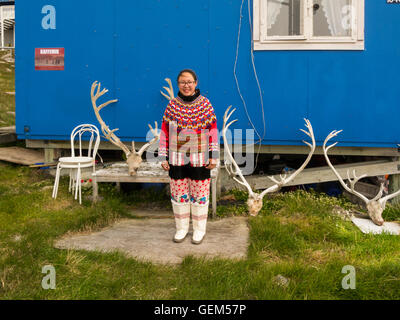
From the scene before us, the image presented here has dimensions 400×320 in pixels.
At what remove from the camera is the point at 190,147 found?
3945 millimetres

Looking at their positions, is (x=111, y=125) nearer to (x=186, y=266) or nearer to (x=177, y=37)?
(x=177, y=37)

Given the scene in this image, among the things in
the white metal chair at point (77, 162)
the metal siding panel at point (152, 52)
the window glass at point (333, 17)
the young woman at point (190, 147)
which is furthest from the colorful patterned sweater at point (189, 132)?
the window glass at point (333, 17)

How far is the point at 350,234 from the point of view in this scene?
432 cm

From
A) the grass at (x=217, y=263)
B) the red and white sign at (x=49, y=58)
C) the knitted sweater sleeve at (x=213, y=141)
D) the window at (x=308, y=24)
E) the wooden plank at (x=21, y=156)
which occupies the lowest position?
the grass at (x=217, y=263)

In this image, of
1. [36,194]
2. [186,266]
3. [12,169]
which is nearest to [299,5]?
[186,266]

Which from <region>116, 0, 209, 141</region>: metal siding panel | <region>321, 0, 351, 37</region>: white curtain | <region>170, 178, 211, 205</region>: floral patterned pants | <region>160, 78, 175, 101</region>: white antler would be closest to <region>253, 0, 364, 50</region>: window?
<region>321, 0, 351, 37</region>: white curtain

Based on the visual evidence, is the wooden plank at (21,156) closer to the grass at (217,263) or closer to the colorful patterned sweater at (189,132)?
the grass at (217,263)

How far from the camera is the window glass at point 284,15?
18.7 ft

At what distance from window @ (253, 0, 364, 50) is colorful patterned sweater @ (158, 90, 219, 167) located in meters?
2.33

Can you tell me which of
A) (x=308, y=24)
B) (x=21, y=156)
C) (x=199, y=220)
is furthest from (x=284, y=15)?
(x=21, y=156)

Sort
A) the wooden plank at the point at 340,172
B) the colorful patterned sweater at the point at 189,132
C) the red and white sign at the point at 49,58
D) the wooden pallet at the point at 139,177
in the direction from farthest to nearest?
the red and white sign at the point at 49,58 < the wooden plank at the point at 340,172 < the wooden pallet at the point at 139,177 < the colorful patterned sweater at the point at 189,132

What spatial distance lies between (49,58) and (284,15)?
3740 millimetres

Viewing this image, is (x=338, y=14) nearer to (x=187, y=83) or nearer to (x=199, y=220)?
(x=187, y=83)

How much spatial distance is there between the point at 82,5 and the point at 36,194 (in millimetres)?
3003
